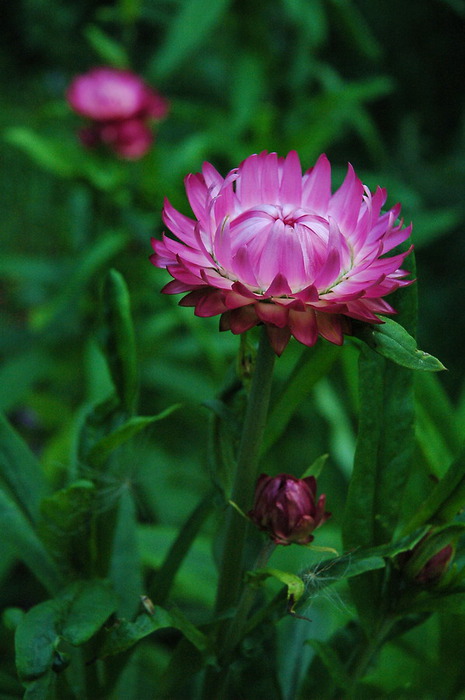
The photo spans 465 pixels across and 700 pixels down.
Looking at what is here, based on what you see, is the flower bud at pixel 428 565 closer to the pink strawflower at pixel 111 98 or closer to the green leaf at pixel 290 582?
the green leaf at pixel 290 582

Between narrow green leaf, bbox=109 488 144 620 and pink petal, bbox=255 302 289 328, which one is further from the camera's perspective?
narrow green leaf, bbox=109 488 144 620

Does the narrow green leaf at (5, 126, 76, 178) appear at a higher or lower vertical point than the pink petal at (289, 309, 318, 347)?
higher


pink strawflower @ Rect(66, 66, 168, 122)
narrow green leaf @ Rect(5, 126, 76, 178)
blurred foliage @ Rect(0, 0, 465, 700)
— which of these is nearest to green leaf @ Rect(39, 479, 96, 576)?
blurred foliage @ Rect(0, 0, 465, 700)

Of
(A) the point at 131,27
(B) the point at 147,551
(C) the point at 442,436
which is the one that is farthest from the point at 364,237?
(A) the point at 131,27

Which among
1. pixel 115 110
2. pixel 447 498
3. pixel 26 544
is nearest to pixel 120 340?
pixel 26 544

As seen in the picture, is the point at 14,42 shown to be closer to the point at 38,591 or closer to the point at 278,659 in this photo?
the point at 38,591

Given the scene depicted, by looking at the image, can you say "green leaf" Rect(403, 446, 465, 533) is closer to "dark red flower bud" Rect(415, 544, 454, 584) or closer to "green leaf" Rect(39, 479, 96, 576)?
"dark red flower bud" Rect(415, 544, 454, 584)

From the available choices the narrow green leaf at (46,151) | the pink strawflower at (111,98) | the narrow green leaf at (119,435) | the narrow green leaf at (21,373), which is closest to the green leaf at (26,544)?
the narrow green leaf at (119,435)
